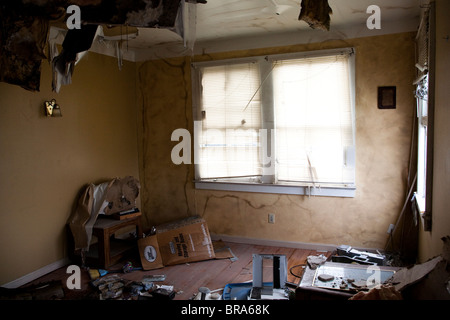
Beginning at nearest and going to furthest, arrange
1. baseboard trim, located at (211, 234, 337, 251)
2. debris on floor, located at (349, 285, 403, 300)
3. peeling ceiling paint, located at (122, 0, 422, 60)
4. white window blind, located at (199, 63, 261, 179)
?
debris on floor, located at (349, 285, 403, 300) < peeling ceiling paint, located at (122, 0, 422, 60) < baseboard trim, located at (211, 234, 337, 251) < white window blind, located at (199, 63, 261, 179)

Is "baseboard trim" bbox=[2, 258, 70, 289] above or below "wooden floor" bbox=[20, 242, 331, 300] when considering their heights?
above

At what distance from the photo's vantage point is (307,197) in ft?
13.3

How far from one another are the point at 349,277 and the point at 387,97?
2.26 meters

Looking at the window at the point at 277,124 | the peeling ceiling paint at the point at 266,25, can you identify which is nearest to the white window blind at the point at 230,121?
the window at the point at 277,124

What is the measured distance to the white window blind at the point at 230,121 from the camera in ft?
13.8

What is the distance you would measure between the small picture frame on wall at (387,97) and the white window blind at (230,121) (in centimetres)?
132

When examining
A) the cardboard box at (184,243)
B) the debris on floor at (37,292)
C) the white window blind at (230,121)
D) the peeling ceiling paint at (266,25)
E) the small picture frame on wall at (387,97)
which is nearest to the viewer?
the debris on floor at (37,292)

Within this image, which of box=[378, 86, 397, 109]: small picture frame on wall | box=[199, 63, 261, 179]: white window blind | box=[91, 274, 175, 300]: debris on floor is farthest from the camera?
box=[199, 63, 261, 179]: white window blind

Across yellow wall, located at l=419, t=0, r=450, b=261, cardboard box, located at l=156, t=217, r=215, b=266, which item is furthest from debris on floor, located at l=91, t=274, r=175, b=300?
yellow wall, located at l=419, t=0, r=450, b=261

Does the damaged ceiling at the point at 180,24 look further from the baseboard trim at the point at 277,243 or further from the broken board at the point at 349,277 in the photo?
the baseboard trim at the point at 277,243

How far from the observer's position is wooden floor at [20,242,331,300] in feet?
10.5

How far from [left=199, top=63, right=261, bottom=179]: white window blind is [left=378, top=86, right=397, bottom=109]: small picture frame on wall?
1.32m

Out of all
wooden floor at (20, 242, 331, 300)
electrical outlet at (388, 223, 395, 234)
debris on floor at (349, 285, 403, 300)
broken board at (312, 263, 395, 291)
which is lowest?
wooden floor at (20, 242, 331, 300)

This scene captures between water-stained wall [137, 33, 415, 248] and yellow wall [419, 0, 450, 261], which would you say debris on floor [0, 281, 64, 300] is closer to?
water-stained wall [137, 33, 415, 248]
